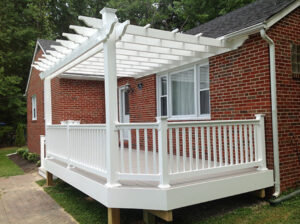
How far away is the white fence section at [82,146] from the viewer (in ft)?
14.5

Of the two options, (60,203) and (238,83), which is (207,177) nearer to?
(238,83)

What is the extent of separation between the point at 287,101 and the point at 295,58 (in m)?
0.93

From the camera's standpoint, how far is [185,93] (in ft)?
22.9

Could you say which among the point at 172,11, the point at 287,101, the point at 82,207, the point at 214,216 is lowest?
the point at 82,207

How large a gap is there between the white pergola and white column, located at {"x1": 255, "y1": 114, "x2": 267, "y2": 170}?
1.62 m

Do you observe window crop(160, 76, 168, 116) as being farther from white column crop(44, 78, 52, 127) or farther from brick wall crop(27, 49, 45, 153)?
brick wall crop(27, 49, 45, 153)

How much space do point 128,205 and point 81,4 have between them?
91.7 feet

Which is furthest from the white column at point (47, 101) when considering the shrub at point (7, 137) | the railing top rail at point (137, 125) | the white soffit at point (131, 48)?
the shrub at point (7, 137)

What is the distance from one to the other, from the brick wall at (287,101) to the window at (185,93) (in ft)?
Result: 5.53

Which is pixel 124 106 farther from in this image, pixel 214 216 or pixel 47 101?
pixel 214 216

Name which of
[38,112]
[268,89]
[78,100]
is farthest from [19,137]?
[268,89]

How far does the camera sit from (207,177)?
441cm

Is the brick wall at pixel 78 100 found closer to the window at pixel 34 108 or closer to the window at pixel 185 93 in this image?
the window at pixel 185 93

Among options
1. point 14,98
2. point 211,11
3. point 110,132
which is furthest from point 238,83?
point 14,98
